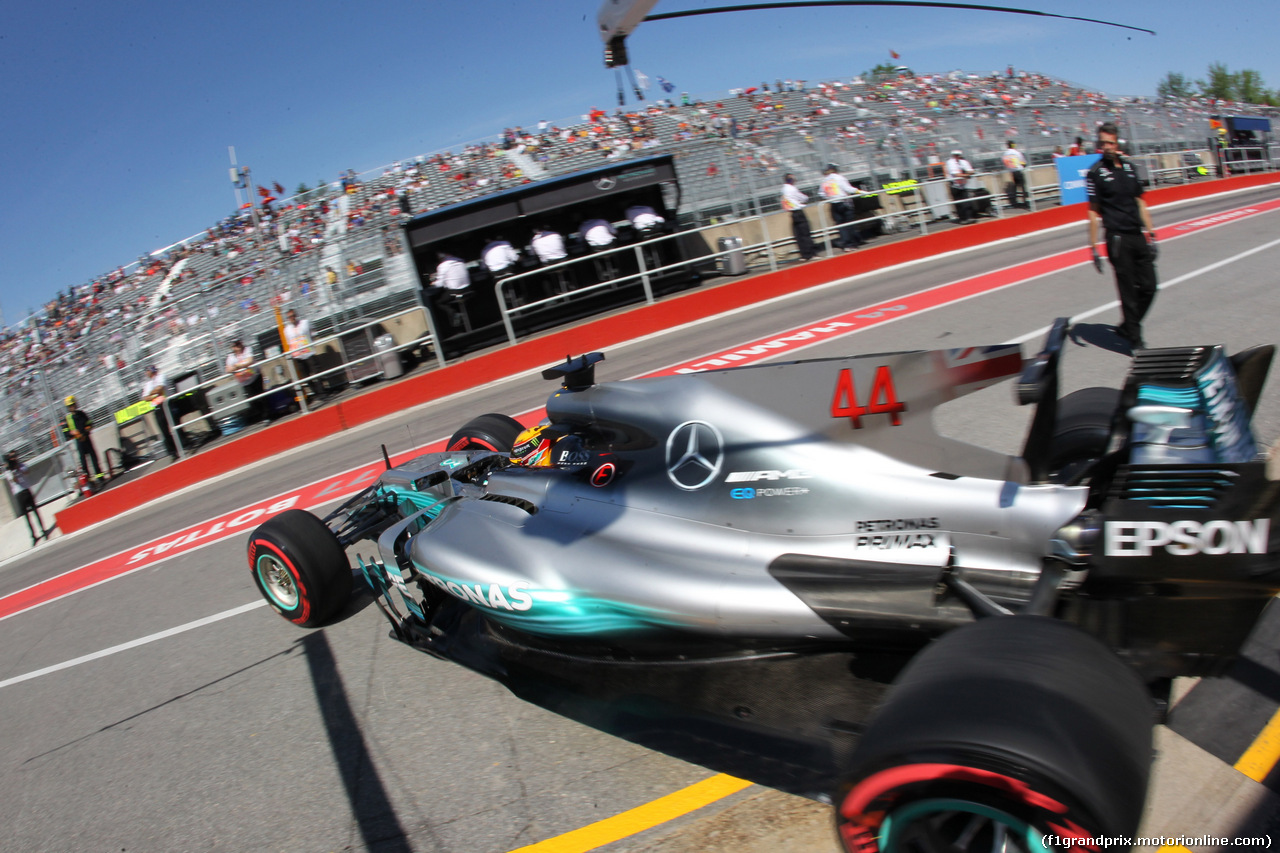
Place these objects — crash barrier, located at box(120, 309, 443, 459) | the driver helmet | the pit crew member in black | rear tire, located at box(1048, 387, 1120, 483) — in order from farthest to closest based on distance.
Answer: crash barrier, located at box(120, 309, 443, 459)
the pit crew member in black
the driver helmet
rear tire, located at box(1048, 387, 1120, 483)

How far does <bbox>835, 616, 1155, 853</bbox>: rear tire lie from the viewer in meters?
1.91

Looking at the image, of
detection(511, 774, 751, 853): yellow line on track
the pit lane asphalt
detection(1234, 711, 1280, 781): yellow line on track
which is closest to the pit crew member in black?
the pit lane asphalt

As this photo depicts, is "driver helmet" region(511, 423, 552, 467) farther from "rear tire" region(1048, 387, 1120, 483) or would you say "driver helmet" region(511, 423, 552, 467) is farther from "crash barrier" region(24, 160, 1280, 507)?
"crash barrier" region(24, 160, 1280, 507)

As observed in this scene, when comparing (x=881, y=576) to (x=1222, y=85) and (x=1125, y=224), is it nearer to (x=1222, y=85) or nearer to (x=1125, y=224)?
(x=1125, y=224)

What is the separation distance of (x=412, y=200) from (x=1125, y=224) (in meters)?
24.5

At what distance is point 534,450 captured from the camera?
4.89 meters

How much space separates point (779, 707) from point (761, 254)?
16.8 meters

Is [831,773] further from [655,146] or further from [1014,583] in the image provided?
[655,146]

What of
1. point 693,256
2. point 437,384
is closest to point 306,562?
point 437,384

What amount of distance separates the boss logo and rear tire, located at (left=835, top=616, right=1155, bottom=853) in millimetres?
464

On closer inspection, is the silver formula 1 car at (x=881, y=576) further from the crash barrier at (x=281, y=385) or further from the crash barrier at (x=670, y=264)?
the crash barrier at (x=281, y=385)

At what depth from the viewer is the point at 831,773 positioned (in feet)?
9.04

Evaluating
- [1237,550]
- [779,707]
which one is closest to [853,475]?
[779,707]

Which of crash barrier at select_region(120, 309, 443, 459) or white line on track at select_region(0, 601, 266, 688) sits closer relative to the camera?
white line on track at select_region(0, 601, 266, 688)
